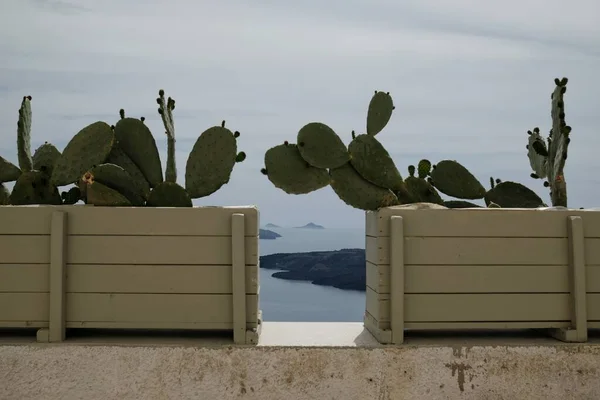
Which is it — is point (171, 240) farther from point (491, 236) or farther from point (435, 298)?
point (491, 236)

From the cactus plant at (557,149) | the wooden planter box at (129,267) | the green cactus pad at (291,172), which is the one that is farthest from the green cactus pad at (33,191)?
the cactus plant at (557,149)

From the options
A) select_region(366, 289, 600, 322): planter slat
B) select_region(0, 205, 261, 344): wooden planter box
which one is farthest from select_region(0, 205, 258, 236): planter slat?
select_region(366, 289, 600, 322): planter slat

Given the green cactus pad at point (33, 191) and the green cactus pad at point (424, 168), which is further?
the green cactus pad at point (424, 168)

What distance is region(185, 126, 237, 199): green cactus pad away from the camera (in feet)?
10.1

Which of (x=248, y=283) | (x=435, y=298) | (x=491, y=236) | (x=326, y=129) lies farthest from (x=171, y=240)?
(x=491, y=236)

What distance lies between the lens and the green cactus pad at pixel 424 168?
3.31m

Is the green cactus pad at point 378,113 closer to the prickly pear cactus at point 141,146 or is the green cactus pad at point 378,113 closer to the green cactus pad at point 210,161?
the green cactus pad at point 210,161

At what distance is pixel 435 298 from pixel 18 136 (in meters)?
1.97

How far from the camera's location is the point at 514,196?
3.39 m

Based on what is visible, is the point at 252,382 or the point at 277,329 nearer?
the point at 252,382

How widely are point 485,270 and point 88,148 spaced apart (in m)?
1.76

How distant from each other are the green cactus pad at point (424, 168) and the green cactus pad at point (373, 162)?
0.47 feet

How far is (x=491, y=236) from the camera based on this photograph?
2984mm

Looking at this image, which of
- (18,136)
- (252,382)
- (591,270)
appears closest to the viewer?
(252,382)
